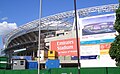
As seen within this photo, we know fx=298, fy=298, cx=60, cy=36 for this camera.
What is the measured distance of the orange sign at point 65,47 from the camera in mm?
91312

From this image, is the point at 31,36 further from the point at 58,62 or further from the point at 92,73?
the point at 92,73

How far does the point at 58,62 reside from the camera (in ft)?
282

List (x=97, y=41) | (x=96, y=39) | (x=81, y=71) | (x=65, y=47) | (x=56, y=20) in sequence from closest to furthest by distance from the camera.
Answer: (x=81, y=71) → (x=97, y=41) → (x=96, y=39) → (x=65, y=47) → (x=56, y=20)

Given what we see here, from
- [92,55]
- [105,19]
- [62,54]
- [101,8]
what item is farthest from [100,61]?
[101,8]

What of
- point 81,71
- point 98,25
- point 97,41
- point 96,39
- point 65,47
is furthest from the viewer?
point 65,47

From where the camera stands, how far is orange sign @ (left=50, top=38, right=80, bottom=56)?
9131cm

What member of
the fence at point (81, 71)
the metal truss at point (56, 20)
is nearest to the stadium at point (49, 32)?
the metal truss at point (56, 20)

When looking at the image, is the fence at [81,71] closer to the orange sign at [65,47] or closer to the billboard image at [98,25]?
the billboard image at [98,25]

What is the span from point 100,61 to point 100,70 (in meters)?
45.4

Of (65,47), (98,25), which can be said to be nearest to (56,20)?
(65,47)

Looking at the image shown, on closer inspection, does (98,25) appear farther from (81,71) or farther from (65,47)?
(81,71)

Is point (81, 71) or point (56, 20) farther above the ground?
point (56, 20)

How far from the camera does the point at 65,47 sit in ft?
307

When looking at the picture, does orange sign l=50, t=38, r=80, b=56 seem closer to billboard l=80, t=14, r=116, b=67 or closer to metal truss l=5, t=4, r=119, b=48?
billboard l=80, t=14, r=116, b=67
